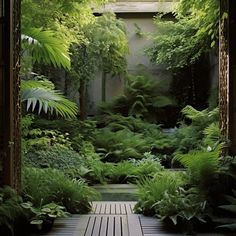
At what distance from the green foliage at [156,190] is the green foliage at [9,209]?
125 cm

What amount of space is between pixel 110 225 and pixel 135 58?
23.2 feet

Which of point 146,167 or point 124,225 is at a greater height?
point 146,167

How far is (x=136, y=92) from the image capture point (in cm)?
1007

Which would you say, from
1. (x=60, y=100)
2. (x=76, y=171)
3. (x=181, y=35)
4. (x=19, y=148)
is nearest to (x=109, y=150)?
(x=76, y=171)

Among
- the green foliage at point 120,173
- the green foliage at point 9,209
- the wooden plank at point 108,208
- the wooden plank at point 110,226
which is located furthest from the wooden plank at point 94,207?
the green foliage at point 120,173

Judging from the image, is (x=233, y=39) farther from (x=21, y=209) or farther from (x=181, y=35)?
(x=181, y=35)

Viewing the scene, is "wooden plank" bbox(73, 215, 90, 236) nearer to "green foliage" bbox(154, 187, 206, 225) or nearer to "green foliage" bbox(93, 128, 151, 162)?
"green foliage" bbox(154, 187, 206, 225)

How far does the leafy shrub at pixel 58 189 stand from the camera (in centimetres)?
418

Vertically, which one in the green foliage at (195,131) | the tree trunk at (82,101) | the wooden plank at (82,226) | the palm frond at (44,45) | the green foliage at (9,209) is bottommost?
the wooden plank at (82,226)

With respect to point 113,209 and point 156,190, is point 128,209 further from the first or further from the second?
point 156,190

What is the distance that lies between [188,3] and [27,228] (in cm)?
277

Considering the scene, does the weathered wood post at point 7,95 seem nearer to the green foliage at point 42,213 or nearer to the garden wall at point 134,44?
the green foliage at point 42,213

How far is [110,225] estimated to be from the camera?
12.6ft

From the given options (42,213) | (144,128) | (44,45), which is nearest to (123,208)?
(42,213)
